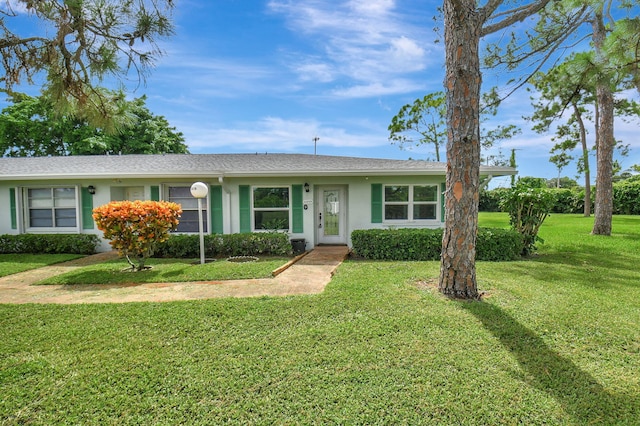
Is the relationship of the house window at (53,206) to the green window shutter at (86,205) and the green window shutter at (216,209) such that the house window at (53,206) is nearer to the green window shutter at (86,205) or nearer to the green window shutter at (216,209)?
the green window shutter at (86,205)

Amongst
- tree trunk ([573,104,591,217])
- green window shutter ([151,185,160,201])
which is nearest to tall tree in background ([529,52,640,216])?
tree trunk ([573,104,591,217])

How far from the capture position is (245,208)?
938cm

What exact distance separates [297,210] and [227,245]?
7.59ft

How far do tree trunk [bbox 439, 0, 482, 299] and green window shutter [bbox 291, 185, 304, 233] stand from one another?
5365 millimetres

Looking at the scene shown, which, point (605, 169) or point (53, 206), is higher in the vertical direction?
point (605, 169)

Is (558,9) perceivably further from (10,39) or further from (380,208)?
(10,39)

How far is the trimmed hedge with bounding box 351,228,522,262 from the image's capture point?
25.1 ft

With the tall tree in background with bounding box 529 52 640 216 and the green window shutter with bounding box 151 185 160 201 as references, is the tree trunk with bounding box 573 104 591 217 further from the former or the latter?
the green window shutter with bounding box 151 185 160 201

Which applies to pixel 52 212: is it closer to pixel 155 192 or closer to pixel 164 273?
pixel 155 192

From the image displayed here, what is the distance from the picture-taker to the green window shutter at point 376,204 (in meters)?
9.34

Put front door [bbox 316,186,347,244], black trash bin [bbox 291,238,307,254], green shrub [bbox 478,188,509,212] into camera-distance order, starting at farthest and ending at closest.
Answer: green shrub [bbox 478,188,509,212] → front door [bbox 316,186,347,244] → black trash bin [bbox 291,238,307,254]

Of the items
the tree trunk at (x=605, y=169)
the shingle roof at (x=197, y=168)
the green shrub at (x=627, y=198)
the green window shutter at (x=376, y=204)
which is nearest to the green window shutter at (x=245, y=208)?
the shingle roof at (x=197, y=168)

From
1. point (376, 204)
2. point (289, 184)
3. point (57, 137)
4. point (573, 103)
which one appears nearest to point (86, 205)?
point (289, 184)

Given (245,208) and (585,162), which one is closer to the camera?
(245,208)
